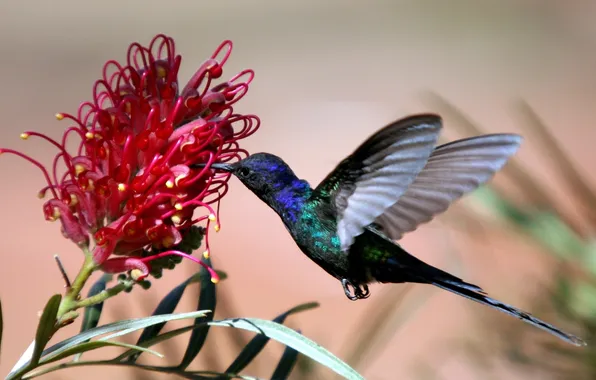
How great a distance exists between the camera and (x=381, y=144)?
78 cm

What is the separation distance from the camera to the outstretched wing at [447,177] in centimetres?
81

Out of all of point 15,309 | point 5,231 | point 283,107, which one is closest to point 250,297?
point 15,309

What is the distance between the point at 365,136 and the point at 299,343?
3.00m

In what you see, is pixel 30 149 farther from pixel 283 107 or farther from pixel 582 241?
pixel 582 241

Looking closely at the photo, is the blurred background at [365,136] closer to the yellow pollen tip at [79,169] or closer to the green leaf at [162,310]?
the green leaf at [162,310]

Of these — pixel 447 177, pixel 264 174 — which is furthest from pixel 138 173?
pixel 447 177

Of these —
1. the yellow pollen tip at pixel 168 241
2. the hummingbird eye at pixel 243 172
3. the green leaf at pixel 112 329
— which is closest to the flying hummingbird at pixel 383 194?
the hummingbird eye at pixel 243 172

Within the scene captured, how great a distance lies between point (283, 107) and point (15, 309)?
1.83 m

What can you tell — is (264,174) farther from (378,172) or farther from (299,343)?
(299,343)

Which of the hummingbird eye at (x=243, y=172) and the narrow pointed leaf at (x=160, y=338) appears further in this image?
the hummingbird eye at (x=243, y=172)

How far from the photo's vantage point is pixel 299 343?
0.66 meters

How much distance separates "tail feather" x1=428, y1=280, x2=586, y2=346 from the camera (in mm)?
760

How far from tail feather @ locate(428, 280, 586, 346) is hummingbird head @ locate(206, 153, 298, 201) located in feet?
0.70

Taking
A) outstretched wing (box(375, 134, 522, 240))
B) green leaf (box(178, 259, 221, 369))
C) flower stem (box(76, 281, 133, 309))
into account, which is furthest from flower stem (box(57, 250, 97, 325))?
outstretched wing (box(375, 134, 522, 240))
